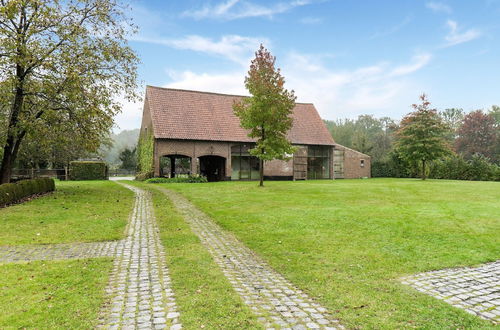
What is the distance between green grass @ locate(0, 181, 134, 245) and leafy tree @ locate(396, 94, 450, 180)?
26586 mm

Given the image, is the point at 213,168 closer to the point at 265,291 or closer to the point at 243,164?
the point at 243,164

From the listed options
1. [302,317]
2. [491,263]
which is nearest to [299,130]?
[491,263]

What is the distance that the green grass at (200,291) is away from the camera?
376 cm

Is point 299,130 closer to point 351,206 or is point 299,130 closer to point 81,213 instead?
point 351,206

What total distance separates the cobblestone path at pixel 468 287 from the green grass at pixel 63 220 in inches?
272

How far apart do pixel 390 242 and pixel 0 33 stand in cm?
1701

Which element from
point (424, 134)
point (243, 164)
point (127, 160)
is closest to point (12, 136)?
point (243, 164)

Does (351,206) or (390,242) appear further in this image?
(351,206)

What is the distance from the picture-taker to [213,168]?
31.9m

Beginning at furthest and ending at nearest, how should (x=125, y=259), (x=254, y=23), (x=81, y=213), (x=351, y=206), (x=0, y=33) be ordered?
(x=254, y=23) < (x=0, y=33) < (x=351, y=206) < (x=81, y=213) < (x=125, y=259)

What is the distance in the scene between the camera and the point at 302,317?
4.00 metres

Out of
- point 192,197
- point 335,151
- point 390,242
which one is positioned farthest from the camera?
point 335,151

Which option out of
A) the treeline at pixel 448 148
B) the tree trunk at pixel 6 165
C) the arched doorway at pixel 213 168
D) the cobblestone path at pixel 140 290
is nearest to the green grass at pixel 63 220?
the cobblestone path at pixel 140 290

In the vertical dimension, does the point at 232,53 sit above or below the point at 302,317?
above
